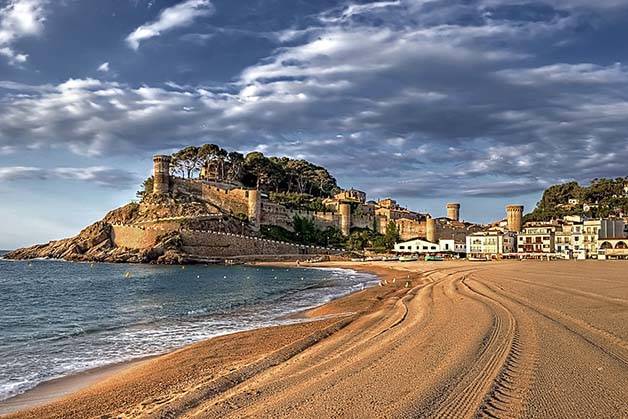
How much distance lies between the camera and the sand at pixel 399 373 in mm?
6656

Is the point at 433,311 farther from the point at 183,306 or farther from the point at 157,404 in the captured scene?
the point at 183,306

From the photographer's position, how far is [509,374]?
307 inches

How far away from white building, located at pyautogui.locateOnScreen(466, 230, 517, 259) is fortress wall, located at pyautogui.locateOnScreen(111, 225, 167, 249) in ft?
140

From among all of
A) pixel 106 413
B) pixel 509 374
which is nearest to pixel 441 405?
pixel 509 374

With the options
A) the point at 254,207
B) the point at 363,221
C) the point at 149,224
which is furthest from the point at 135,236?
the point at 363,221

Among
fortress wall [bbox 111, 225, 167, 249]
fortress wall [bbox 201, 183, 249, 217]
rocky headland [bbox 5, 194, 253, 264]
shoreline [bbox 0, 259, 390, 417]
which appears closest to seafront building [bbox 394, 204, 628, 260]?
fortress wall [bbox 201, 183, 249, 217]

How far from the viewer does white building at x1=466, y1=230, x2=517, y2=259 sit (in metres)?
73.5

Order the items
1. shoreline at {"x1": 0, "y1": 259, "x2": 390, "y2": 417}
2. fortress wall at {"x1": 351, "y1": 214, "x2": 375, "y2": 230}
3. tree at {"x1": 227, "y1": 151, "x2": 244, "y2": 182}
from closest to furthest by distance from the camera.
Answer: shoreline at {"x1": 0, "y1": 259, "x2": 390, "y2": 417} → fortress wall at {"x1": 351, "y1": 214, "x2": 375, "y2": 230} → tree at {"x1": 227, "y1": 151, "x2": 244, "y2": 182}

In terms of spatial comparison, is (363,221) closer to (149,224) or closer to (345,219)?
Answer: (345,219)

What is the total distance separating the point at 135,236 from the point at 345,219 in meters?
31.9

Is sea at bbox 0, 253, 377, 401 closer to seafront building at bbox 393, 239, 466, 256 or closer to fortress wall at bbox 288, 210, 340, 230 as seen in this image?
seafront building at bbox 393, 239, 466, 256

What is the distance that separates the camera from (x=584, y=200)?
333ft

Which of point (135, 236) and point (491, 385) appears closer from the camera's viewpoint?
point (491, 385)

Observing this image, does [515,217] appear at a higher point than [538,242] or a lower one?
higher
